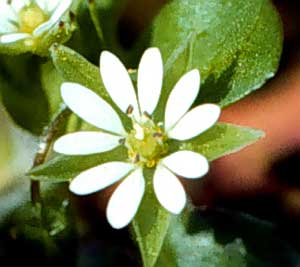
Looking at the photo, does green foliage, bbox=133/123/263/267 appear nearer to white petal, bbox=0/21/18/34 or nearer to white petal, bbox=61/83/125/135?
white petal, bbox=61/83/125/135

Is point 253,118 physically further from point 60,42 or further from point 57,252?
point 60,42

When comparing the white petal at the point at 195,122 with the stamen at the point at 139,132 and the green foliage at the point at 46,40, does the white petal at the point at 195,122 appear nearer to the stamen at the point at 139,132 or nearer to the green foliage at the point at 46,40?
the stamen at the point at 139,132

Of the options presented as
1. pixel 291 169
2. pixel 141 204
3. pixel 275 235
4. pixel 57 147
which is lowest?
pixel 291 169

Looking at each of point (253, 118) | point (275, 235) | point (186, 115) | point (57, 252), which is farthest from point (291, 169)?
point (186, 115)

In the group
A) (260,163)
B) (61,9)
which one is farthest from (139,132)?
(260,163)

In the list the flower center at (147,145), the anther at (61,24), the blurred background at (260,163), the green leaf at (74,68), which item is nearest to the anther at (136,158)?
the flower center at (147,145)

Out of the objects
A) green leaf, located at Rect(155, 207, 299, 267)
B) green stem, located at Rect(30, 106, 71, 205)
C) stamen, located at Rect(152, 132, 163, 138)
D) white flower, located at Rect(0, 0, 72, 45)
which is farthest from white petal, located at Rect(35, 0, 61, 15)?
green leaf, located at Rect(155, 207, 299, 267)
